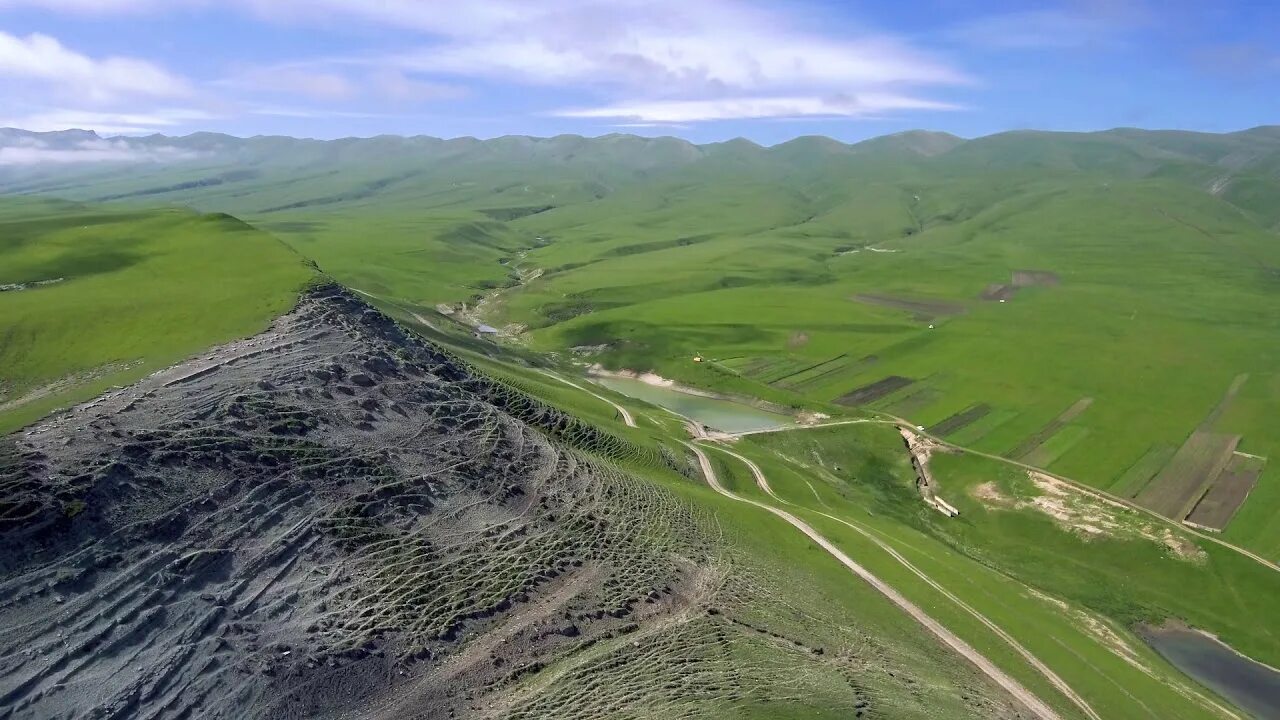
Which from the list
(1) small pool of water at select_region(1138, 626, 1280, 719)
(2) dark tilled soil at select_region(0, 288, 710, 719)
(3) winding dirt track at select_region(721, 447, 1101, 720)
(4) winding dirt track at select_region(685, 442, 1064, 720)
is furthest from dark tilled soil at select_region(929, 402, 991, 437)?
(2) dark tilled soil at select_region(0, 288, 710, 719)

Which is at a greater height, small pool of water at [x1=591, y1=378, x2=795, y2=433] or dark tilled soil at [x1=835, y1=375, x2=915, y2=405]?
dark tilled soil at [x1=835, y1=375, x2=915, y2=405]

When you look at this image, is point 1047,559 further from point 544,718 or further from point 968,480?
point 544,718

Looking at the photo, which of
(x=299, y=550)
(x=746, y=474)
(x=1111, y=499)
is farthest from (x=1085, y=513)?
(x=299, y=550)

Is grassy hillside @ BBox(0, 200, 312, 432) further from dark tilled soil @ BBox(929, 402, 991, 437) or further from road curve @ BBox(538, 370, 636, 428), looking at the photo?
dark tilled soil @ BBox(929, 402, 991, 437)

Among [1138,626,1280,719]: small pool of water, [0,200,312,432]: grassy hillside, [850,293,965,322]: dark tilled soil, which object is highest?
[0,200,312,432]: grassy hillside

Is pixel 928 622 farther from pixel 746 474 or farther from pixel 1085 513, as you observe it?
pixel 1085 513

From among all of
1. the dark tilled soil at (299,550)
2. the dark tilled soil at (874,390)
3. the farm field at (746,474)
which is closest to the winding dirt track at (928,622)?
the farm field at (746,474)

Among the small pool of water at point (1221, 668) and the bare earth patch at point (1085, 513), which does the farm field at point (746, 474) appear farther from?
the small pool of water at point (1221, 668)

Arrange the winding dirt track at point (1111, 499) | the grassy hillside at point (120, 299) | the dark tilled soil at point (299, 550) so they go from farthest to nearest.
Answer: the winding dirt track at point (1111, 499) < the grassy hillside at point (120, 299) < the dark tilled soil at point (299, 550)
